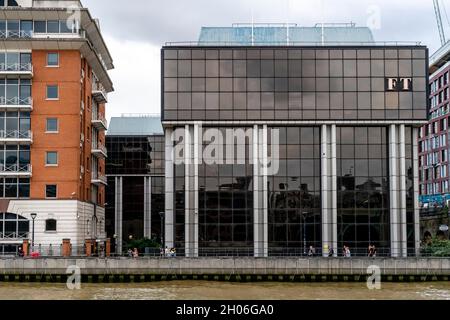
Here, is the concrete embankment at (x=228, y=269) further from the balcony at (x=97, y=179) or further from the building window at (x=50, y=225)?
the balcony at (x=97, y=179)

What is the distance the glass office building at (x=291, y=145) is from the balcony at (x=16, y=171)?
12.4 m

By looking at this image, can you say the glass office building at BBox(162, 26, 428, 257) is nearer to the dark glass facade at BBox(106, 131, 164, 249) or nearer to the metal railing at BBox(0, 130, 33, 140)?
the metal railing at BBox(0, 130, 33, 140)

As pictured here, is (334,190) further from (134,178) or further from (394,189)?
(134,178)

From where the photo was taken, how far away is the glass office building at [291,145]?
56.6 meters

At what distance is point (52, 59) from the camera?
199ft

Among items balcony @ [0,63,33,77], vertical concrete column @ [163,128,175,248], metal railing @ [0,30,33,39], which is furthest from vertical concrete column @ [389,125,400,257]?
metal railing @ [0,30,33,39]

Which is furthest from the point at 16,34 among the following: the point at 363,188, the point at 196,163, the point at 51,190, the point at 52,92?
the point at 363,188

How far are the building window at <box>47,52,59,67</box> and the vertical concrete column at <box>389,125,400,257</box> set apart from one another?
30.3 meters

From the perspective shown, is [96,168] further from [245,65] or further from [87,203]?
[245,65]

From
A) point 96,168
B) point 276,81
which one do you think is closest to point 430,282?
point 276,81

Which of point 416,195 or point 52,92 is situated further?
point 52,92

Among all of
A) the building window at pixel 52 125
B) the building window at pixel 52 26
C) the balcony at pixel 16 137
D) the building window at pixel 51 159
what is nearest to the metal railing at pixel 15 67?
the building window at pixel 52 26

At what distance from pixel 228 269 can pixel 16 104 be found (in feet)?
84.6

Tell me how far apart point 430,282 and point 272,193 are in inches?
613
